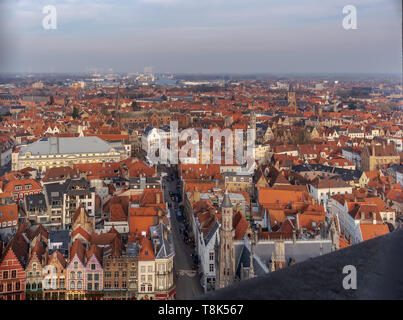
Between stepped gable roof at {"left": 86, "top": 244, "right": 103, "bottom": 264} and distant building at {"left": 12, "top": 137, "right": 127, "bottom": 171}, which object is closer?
stepped gable roof at {"left": 86, "top": 244, "right": 103, "bottom": 264}

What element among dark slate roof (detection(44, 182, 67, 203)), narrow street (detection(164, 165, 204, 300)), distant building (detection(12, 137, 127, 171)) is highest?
distant building (detection(12, 137, 127, 171))

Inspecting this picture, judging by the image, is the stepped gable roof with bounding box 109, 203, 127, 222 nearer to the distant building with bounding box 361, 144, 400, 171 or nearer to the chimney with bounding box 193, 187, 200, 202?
the chimney with bounding box 193, 187, 200, 202

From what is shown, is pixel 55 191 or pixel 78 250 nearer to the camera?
pixel 78 250

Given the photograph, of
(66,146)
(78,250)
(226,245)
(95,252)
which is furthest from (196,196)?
(66,146)

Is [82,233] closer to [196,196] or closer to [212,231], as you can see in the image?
[212,231]

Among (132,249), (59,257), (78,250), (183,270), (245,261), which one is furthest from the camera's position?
(183,270)

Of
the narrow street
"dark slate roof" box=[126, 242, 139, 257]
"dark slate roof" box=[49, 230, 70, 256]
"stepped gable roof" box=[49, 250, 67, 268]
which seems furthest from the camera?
"dark slate roof" box=[49, 230, 70, 256]

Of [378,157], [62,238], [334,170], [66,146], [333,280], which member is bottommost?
[62,238]

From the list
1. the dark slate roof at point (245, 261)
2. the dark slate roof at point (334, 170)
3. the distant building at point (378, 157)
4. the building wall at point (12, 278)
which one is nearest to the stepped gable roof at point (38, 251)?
the building wall at point (12, 278)

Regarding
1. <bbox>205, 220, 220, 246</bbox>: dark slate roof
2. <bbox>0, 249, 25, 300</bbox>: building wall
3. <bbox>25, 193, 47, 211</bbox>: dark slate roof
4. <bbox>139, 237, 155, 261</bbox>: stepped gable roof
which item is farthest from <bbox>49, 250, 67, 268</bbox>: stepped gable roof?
<bbox>25, 193, 47, 211</bbox>: dark slate roof

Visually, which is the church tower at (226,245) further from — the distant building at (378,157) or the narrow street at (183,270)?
the distant building at (378,157)
